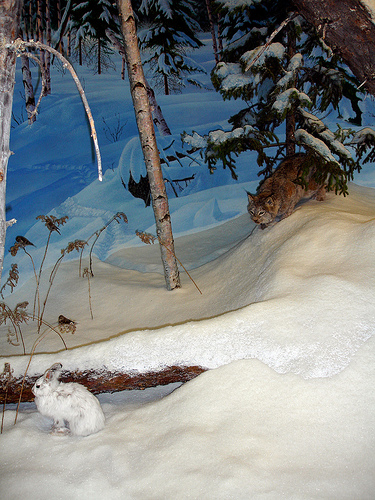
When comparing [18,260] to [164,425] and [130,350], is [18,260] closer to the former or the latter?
[130,350]

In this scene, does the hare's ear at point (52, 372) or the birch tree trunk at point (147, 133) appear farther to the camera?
the birch tree trunk at point (147, 133)

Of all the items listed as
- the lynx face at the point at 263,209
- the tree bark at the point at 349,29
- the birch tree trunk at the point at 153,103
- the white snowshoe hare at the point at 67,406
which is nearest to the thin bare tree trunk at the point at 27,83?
the birch tree trunk at the point at 153,103

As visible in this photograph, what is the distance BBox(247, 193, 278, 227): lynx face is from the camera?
3.54 metres

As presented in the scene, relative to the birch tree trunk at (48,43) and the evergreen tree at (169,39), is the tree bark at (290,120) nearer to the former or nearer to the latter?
the evergreen tree at (169,39)

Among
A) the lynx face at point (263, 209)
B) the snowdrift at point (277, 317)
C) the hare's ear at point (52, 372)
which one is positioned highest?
the lynx face at point (263, 209)

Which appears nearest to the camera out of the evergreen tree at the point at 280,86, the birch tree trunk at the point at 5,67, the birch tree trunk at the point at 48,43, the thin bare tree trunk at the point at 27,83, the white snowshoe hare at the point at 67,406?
the birch tree trunk at the point at 5,67

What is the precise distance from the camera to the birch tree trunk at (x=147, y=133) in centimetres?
317

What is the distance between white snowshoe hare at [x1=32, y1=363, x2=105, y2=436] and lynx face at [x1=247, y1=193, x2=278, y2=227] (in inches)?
95.9

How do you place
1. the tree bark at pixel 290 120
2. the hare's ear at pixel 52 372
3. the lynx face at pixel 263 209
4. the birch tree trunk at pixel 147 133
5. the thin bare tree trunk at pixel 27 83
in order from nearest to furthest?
the hare's ear at pixel 52 372, the birch tree trunk at pixel 147 133, the lynx face at pixel 263 209, the tree bark at pixel 290 120, the thin bare tree trunk at pixel 27 83

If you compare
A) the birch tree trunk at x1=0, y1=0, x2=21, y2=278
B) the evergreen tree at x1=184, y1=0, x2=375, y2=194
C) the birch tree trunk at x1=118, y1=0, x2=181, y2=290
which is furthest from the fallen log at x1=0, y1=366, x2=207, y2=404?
the evergreen tree at x1=184, y1=0, x2=375, y2=194

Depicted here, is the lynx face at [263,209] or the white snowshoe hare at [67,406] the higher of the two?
the lynx face at [263,209]

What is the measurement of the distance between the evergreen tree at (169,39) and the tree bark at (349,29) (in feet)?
10.8

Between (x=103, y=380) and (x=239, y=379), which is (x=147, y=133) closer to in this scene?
(x=103, y=380)

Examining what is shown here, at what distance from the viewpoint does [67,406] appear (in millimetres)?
2088
